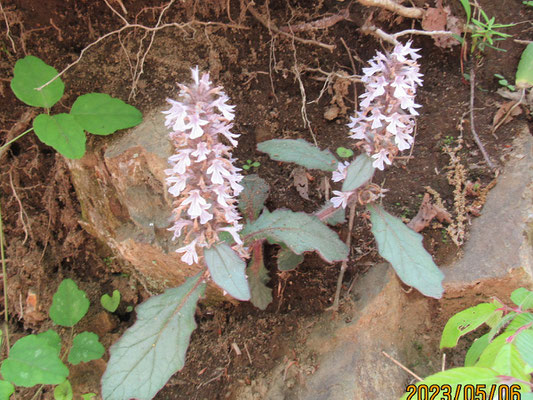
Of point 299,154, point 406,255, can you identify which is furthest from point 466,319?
point 299,154

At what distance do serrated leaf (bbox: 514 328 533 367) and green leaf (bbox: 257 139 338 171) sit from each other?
0.95 m

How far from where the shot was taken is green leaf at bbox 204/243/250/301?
59.4 inches

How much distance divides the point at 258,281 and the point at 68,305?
1030 mm

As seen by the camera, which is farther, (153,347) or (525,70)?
(525,70)

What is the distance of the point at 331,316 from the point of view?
2.08 m

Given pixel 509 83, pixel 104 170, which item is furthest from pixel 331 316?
pixel 509 83

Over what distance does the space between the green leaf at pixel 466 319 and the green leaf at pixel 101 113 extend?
5.51 ft

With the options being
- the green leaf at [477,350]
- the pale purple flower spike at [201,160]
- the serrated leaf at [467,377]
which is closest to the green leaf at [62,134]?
the pale purple flower spike at [201,160]

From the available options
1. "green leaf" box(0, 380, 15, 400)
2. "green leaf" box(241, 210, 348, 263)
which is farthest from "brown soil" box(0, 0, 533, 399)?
"green leaf" box(0, 380, 15, 400)

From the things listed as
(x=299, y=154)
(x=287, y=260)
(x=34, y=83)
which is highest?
(x=34, y=83)

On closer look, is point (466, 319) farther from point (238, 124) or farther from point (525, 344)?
point (238, 124)

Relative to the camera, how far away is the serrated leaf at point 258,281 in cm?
208

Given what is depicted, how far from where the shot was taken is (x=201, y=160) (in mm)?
1533

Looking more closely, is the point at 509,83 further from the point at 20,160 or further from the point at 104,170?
the point at 20,160
